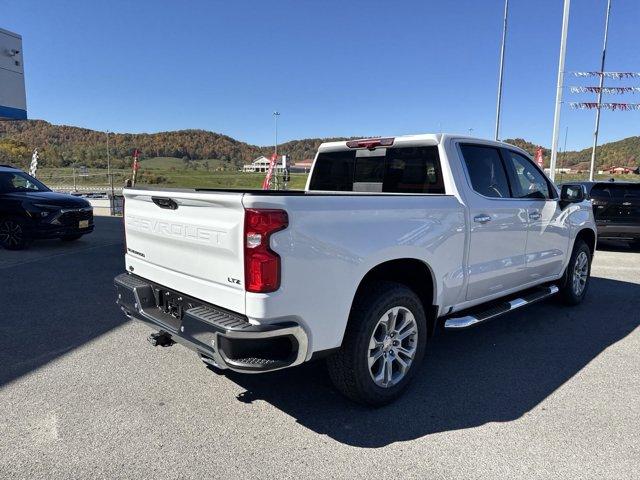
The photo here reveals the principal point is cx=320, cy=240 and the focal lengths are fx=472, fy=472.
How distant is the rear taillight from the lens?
260 centimetres

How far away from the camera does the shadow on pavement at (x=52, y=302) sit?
436cm

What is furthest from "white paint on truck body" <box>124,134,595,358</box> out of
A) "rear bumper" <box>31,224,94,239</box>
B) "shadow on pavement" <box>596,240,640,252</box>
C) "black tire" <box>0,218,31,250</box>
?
"shadow on pavement" <box>596,240,640,252</box>

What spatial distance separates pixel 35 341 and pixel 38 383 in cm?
104

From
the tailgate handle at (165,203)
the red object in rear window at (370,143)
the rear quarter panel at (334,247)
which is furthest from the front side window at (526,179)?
the tailgate handle at (165,203)

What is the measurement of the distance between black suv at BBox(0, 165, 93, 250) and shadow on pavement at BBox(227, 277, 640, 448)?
25.2 ft

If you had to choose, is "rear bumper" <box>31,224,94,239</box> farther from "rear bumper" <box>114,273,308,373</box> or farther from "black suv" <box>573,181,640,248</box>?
"black suv" <box>573,181,640,248</box>

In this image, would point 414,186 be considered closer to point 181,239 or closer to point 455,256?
point 455,256

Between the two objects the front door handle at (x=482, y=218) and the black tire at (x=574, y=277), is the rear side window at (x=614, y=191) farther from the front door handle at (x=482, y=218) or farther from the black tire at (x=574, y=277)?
the front door handle at (x=482, y=218)

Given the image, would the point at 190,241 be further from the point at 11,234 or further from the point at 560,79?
the point at 560,79

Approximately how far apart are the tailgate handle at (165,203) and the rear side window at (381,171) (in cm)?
212

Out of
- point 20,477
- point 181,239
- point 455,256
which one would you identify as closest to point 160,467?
point 20,477

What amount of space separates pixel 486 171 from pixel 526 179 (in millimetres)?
864

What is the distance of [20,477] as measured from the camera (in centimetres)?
256

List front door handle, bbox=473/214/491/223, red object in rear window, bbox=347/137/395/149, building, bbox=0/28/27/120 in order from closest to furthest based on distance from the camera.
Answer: front door handle, bbox=473/214/491/223
red object in rear window, bbox=347/137/395/149
building, bbox=0/28/27/120
